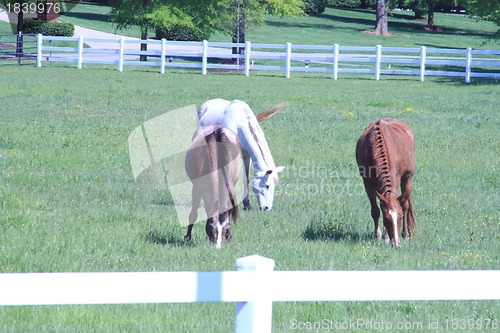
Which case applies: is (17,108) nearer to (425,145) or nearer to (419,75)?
(425,145)

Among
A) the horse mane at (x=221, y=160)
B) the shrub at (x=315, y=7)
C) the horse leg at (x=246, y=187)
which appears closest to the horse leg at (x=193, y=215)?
the horse mane at (x=221, y=160)

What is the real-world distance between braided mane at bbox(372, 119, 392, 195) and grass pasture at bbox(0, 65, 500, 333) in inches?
25.9

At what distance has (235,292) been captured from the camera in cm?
366

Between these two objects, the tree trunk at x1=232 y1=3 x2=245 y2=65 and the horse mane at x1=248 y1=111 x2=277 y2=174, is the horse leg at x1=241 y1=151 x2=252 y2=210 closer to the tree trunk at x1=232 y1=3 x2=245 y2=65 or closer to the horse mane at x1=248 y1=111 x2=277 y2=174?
the horse mane at x1=248 y1=111 x2=277 y2=174

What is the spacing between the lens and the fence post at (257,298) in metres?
3.67

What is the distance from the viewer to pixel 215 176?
A: 8.73 meters

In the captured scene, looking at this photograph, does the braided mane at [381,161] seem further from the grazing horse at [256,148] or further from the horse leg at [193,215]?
the horse leg at [193,215]

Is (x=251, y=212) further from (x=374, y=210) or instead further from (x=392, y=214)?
(x=392, y=214)

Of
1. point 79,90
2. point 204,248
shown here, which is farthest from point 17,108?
point 204,248

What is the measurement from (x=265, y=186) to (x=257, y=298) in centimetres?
730

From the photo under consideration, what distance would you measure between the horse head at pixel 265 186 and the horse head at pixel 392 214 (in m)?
2.29

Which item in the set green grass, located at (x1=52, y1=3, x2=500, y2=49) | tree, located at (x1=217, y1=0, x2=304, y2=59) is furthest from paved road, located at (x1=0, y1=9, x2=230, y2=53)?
tree, located at (x1=217, y1=0, x2=304, y2=59)

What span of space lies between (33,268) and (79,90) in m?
19.8

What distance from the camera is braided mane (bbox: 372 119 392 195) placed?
9.12 meters
